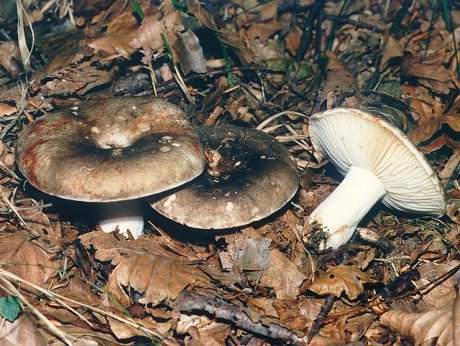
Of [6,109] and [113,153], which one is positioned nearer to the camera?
[113,153]

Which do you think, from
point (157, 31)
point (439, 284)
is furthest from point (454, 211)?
point (157, 31)

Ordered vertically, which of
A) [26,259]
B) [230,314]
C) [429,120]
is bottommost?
[26,259]

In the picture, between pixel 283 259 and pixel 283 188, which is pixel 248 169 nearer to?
pixel 283 188

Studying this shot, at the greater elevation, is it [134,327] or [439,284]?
[439,284]

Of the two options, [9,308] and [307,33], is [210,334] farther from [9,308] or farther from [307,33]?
[307,33]

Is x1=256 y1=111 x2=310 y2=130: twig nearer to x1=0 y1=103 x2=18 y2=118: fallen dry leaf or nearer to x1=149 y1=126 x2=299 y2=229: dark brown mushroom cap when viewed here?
x1=149 y1=126 x2=299 y2=229: dark brown mushroom cap

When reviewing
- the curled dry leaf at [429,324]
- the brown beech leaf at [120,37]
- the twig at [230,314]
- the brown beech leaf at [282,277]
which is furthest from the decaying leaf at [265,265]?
the brown beech leaf at [120,37]

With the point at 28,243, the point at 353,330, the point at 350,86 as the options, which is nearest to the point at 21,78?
the point at 28,243
